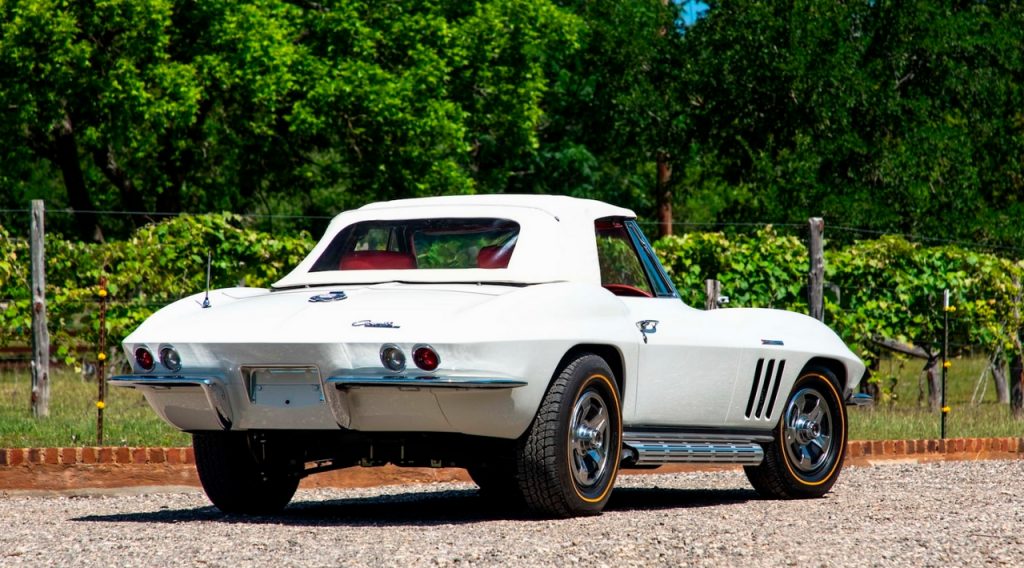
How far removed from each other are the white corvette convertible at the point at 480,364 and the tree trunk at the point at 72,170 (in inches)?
904

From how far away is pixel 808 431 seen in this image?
32.7 feet

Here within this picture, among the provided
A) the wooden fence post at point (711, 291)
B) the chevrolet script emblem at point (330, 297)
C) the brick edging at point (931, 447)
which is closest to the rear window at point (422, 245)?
the chevrolet script emblem at point (330, 297)

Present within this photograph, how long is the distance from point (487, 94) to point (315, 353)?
26932mm

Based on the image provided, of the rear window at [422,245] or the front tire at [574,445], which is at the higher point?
the rear window at [422,245]

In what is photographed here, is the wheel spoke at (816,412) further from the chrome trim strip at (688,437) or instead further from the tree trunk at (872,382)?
the tree trunk at (872,382)

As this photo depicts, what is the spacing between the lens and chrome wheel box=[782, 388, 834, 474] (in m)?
9.83

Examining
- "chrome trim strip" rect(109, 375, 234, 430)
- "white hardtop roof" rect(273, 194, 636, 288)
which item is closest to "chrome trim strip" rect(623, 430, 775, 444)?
"white hardtop roof" rect(273, 194, 636, 288)

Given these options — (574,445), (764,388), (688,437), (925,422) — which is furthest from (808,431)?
(925,422)

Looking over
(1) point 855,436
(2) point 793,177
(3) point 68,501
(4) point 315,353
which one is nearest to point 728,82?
(2) point 793,177

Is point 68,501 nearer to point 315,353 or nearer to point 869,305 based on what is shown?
point 315,353

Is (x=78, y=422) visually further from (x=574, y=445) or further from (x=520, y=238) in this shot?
Answer: (x=574, y=445)

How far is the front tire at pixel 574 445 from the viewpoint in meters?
7.74

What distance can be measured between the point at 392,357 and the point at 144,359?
1441 mm

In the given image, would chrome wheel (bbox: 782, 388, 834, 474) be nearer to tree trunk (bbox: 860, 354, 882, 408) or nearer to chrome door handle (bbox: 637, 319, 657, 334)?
chrome door handle (bbox: 637, 319, 657, 334)
